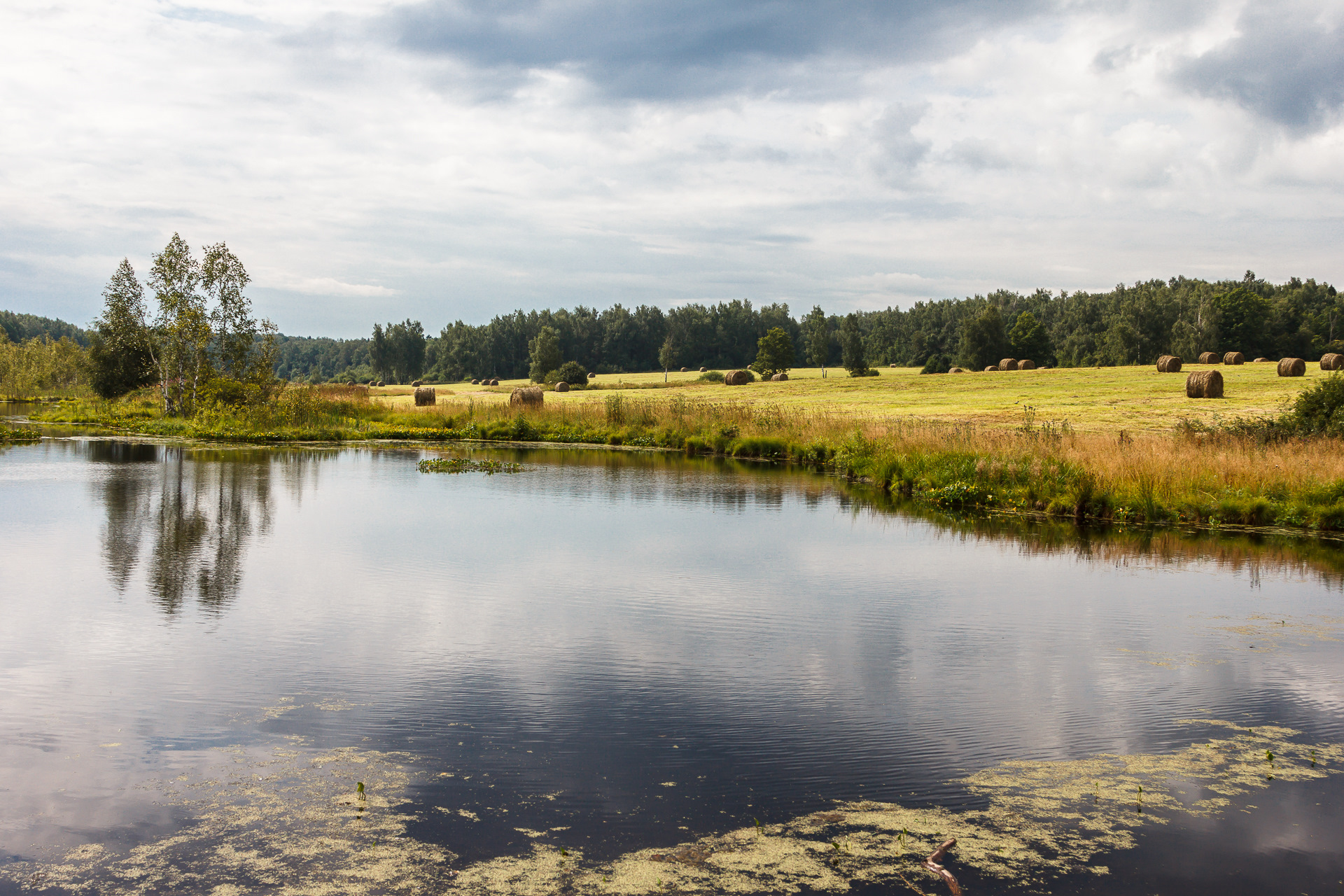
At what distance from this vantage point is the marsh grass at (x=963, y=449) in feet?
Answer: 60.6

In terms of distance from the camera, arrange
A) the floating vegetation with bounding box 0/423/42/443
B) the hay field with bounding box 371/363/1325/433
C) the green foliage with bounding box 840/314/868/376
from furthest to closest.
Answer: the green foliage with bounding box 840/314/868/376, the hay field with bounding box 371/363/1325/433, the floating vegetation with bounding box 0/423/42/443

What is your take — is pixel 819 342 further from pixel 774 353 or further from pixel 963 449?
pixel 963 449

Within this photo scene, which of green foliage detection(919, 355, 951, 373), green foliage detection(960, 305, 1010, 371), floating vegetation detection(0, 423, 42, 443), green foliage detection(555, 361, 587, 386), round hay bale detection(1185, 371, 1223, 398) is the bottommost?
floating vegetation detection(0, 423, 42, 443)

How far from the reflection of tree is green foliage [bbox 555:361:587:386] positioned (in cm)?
6054

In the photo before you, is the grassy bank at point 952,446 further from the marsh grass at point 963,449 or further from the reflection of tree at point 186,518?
the reflection of tree at point 186,518

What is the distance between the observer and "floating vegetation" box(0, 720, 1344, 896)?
4.91m

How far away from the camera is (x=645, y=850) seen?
5.27 m

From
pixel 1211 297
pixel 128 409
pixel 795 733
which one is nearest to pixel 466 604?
pixel 795 733

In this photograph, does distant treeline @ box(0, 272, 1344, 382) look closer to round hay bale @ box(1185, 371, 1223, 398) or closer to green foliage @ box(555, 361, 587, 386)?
green foliage @ box(555, 361, 587, 386)

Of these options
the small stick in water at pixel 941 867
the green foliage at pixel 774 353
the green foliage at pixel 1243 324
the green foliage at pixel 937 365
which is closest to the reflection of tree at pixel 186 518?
the small stick in water at pixel 941 867

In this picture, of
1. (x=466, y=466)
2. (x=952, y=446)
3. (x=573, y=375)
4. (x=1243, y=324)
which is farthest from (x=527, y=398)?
(x=1243, y=324)

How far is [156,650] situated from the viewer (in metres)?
8.95

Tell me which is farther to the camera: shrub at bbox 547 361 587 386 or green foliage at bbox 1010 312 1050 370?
green foliage at bbox 1010 312 1050 370

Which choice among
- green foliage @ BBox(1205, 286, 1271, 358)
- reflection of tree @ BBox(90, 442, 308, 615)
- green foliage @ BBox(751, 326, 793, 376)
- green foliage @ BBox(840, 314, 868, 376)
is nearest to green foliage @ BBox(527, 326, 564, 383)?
green foliage @ BBox(751, 326, 793, 376)
